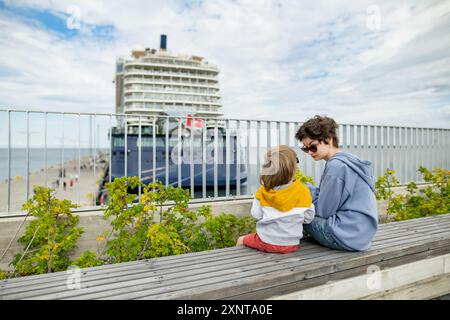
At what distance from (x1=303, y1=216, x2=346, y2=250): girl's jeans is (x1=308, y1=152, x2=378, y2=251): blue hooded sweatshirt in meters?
0.04

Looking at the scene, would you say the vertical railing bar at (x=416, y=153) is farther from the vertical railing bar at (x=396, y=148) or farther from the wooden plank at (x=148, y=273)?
the wooden plank at (x=148, y=273)

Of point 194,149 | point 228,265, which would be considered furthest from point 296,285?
point 194,149

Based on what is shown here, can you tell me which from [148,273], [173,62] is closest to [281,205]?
[148,273]

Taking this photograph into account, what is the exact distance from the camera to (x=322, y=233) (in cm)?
237

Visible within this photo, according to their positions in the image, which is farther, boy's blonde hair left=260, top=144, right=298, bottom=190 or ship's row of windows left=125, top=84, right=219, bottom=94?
ship's row of windows left=125, top=84, right=219, bottom=94

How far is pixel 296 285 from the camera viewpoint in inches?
76.3

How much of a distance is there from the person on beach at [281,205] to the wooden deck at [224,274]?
11 centimetres

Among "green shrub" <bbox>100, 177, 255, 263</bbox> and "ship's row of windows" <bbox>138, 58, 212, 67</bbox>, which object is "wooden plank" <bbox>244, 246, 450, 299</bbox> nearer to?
"green shrub" <bbox>100, 177, 255, 263</bbox>

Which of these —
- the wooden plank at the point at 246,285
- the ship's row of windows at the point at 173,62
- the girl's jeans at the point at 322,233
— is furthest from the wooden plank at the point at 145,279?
the ship's row of windows at the point at 173,62

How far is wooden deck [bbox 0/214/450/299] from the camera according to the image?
5.41 feet

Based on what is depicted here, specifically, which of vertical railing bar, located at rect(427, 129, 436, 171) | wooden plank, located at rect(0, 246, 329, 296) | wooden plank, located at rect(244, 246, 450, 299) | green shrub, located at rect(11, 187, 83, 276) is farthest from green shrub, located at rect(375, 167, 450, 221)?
green shrub, located at rect(11, 187, 83, 276)

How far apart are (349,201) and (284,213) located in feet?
1.74

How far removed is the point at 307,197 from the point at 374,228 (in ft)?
1.94

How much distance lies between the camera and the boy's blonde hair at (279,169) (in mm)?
2193
